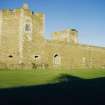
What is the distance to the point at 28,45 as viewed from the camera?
32.6m

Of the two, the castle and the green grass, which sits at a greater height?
the castle

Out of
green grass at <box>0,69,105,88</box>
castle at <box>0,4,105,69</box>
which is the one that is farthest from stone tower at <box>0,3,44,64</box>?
green grass at <box>0,69,105,88</box>

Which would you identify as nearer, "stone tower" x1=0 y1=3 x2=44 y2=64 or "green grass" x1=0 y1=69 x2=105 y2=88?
"green grass" x1=0 y1=69 x2=105 y2=88

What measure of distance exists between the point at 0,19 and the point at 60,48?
29.8ft

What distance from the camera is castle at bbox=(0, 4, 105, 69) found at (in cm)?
3167

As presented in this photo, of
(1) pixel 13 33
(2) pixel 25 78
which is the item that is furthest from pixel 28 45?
(2) pixel 25 78

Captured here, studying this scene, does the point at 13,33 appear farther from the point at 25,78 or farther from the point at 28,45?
the point at 25,78

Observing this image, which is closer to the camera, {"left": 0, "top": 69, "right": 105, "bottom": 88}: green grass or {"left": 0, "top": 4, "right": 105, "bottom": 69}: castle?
{"left": 0, "top": 69, "right": 105, "bottom": 88}: green grass

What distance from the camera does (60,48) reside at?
35.3 m

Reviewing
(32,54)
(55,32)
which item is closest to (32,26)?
(32,54)

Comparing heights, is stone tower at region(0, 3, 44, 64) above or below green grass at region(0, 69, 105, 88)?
above

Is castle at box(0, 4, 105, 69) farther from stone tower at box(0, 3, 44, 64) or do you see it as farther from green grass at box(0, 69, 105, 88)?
green grass at box(0, 69, 105, 88)

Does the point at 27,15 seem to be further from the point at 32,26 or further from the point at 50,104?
the point at 50,104

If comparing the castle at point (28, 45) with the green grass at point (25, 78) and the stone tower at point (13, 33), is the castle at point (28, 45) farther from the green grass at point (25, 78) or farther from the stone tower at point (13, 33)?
the green grass at point (25, 78)
